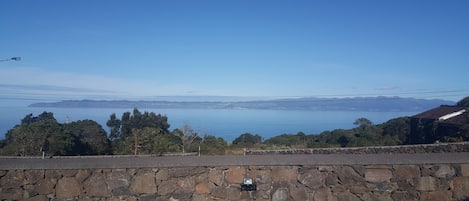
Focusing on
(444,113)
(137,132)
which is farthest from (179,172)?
(444,113)

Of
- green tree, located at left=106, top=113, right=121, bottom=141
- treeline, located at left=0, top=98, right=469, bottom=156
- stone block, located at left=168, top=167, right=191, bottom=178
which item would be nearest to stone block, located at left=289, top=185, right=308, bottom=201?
stone block, located at left=168, top=167, right=191, bottom=178

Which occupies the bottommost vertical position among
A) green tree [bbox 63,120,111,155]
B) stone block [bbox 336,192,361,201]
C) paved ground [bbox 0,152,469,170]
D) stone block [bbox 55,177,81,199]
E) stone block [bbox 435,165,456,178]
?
green tree [bbox 63,120,111,155]

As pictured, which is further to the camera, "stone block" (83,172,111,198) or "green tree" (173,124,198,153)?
"green tree" (173,124,198,153)

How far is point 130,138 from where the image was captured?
22641mm

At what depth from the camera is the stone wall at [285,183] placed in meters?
4.58

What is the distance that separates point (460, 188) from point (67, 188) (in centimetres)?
402

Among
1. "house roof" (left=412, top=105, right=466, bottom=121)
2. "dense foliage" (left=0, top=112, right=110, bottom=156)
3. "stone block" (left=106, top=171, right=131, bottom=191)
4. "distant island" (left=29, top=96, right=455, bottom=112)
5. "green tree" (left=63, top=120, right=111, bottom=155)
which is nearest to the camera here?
"stone block" (left=106, top=171, right=131, bottom=191)

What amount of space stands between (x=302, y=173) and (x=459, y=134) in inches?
882

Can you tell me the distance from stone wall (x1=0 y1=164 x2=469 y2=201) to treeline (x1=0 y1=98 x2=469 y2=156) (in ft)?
41.3

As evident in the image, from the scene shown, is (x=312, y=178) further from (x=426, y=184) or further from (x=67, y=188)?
(x=67, y=188)

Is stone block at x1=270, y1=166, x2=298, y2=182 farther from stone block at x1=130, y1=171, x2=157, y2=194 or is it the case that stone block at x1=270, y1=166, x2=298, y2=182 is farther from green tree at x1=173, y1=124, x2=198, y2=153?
green tree at x1=173, y1=124, x2=198, y2=153

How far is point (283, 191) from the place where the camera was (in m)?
4.65

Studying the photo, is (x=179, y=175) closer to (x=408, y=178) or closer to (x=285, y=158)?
(x=285, y=158)

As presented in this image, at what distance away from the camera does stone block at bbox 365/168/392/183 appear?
4633 millimetres
